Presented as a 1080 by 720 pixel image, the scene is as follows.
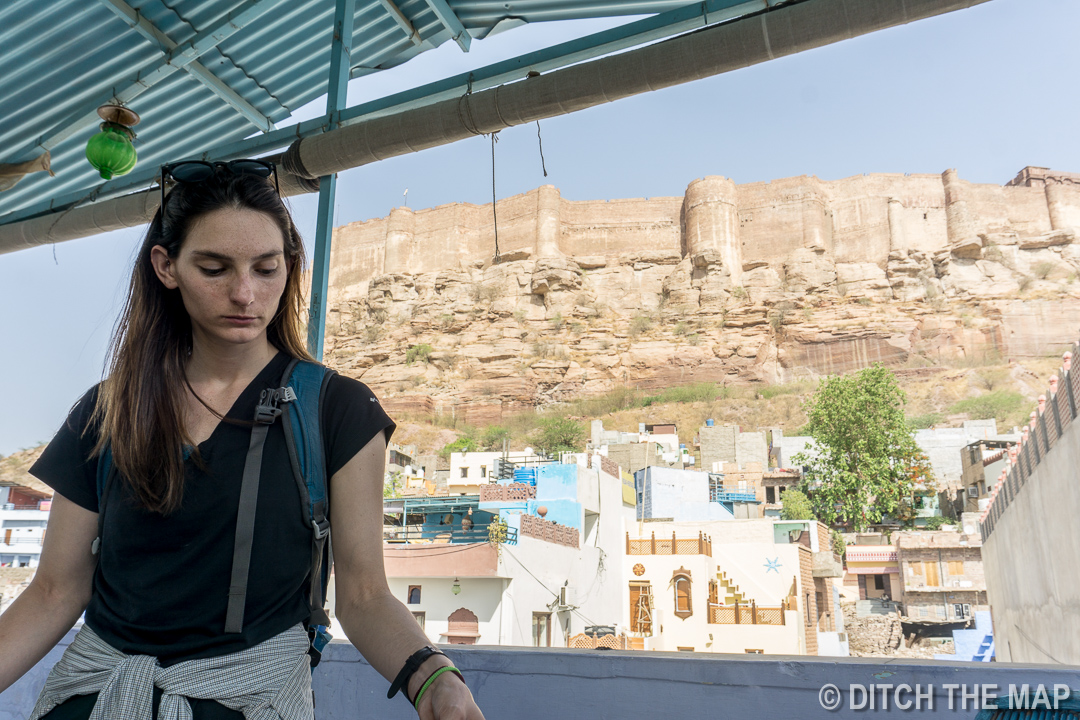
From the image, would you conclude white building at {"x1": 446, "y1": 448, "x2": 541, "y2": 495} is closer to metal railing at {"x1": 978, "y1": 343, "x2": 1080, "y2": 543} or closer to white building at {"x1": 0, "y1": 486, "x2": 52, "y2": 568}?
white building at {"x1": 0, "y1": 486, "x2": 52, "y2": 568}

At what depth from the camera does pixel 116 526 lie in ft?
2.31

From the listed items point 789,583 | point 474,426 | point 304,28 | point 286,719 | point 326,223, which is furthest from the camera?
point 474,426

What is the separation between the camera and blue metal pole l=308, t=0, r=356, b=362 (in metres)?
2.28

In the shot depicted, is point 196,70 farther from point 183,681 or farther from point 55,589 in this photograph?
point 183,681

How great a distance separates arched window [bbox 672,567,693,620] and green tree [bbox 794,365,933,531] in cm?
1120

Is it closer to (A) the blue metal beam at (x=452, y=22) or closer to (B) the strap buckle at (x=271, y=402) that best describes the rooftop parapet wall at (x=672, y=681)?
(B) the strap buckle at (x=271, y=402)

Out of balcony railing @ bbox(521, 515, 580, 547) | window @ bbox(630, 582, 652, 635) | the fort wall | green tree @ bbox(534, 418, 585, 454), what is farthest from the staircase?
the fort wall

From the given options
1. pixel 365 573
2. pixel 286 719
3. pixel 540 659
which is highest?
pixel 365 573

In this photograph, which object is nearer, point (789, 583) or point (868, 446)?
point (789, 583)

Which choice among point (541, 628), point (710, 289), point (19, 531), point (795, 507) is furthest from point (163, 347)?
point (710, 289)

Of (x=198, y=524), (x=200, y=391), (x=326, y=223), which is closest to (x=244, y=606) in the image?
(x=198, y=524)

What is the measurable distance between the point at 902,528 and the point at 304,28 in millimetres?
26087

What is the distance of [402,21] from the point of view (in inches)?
107

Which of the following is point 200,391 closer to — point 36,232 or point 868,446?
point 36,232
